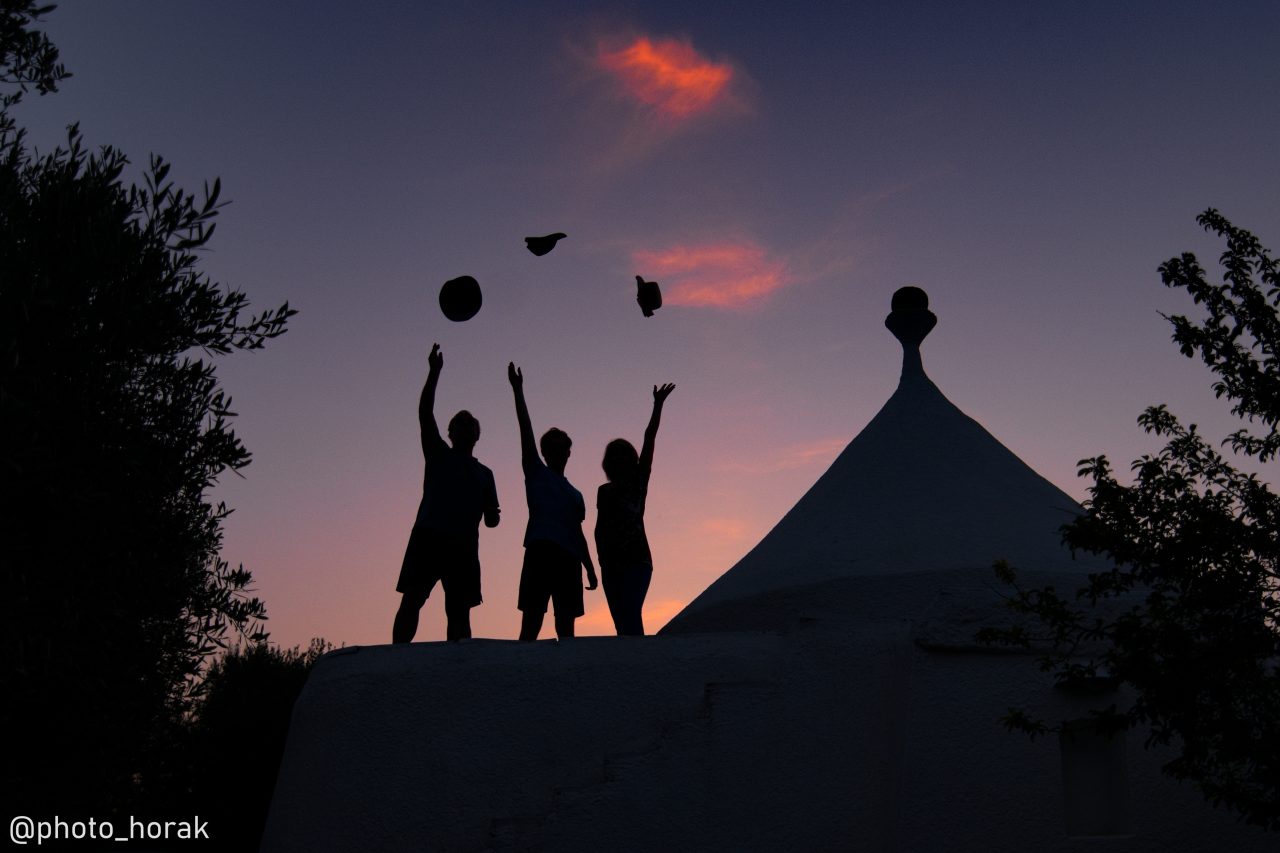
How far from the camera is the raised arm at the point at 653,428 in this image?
9.42 m

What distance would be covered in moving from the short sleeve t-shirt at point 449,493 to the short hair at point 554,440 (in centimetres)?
62

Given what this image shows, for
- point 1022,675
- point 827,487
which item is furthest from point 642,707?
point 827,487

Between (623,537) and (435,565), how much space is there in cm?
148

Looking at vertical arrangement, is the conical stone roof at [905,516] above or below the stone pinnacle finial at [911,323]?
below

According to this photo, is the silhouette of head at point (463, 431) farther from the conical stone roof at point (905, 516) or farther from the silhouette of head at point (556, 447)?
the conical stone roof at point (905, 516)

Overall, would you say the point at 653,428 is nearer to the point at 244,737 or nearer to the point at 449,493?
the point at 449,493

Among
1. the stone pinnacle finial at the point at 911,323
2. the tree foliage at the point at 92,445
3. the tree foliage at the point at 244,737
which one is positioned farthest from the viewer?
the tree foliage at the point at 244,737

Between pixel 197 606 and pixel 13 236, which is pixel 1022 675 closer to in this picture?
pixel 197 606

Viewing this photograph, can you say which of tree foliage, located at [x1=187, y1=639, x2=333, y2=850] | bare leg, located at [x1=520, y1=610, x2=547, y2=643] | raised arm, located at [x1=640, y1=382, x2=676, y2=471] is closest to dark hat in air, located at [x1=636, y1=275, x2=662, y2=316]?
raised arm, located at [x1=640, y1=382, x2=676, y2=471]

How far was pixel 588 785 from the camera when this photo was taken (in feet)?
25.6

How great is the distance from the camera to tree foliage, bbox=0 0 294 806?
261 inches

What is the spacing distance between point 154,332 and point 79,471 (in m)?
1.03

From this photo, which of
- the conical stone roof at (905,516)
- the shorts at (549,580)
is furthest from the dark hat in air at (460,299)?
the conical stone roof at (905,516)

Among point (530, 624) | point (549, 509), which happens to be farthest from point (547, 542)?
point (530, 624)
